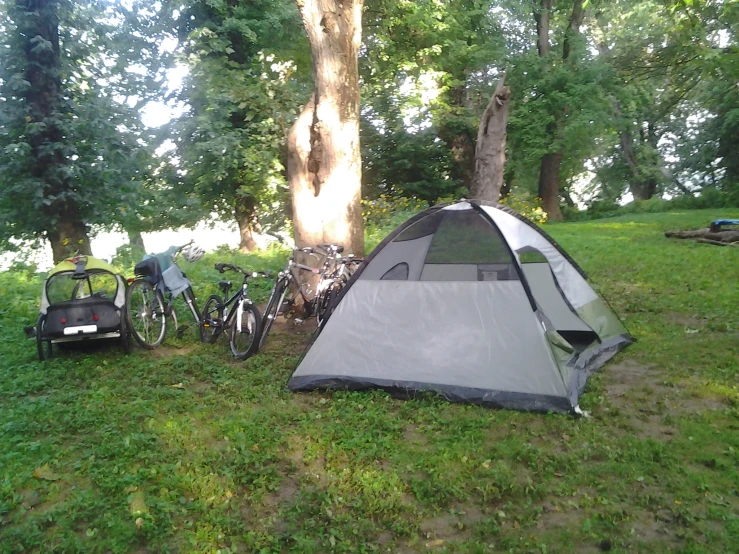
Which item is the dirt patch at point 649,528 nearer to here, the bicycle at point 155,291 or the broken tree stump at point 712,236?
the bicycle at point 155,291

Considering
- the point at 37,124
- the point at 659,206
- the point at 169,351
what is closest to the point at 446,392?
the point at 169,351

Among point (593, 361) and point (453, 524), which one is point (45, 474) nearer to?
point (453, 524)

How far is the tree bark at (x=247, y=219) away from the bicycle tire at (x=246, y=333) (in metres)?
8.64

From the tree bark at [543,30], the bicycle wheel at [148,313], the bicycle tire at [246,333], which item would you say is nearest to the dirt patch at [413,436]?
the bicycle tire at [246,333]

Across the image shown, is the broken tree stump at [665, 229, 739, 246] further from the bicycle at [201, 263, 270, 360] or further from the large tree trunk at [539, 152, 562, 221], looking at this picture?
the bicycle at [201, 263, 270, 360]

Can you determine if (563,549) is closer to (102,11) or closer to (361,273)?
(361,273)

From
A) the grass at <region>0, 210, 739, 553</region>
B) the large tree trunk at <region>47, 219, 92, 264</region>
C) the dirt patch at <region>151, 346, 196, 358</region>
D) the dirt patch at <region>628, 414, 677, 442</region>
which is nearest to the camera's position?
the grass at <region>0, 210, 739, 553</region>

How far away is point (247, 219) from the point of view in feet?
48.8

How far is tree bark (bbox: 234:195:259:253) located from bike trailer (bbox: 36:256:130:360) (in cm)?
832

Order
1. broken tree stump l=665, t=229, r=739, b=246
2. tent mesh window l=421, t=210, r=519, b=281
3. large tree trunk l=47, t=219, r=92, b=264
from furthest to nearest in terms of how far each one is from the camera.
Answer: broken tree stump l=665, t=229, r=739, b=246 < large tree trunk l=47, t=219, r=92, b=264 < tent mesh window l=421, t=210, r=519, b=281

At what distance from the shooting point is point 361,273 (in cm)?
529

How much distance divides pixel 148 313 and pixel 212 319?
660 millimetres

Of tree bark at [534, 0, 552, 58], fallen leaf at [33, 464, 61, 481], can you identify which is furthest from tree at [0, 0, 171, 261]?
tree bark at [534, 0, 552, 58]

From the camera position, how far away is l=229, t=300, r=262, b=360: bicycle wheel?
6.04 metres
